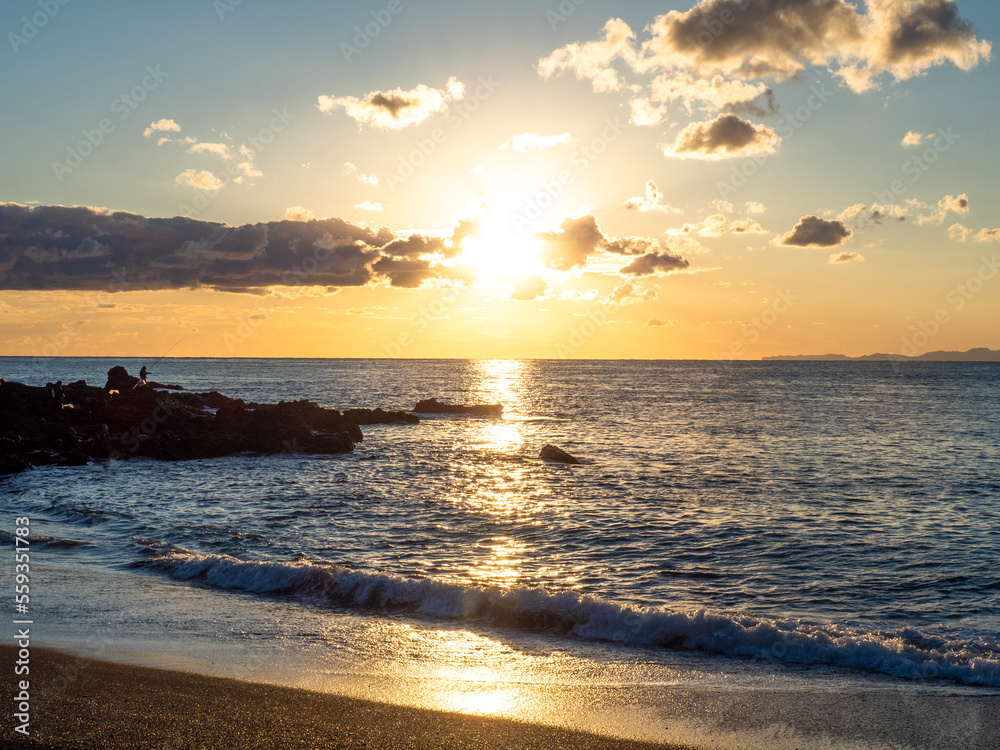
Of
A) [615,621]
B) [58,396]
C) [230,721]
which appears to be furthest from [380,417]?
[230,721]

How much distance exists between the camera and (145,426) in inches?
1622

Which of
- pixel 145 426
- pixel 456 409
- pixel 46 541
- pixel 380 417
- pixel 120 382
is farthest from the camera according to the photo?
pixel 456 409

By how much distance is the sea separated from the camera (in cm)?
1006

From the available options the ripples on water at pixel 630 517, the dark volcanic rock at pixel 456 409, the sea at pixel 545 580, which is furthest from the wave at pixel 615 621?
the dark volcanic rock at pixel 456 409

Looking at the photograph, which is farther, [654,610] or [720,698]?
[654,610]

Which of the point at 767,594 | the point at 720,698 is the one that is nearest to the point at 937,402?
the point at 767,594

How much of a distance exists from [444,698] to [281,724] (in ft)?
7.23

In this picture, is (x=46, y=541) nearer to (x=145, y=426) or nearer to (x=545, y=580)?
(x=545, y=580)

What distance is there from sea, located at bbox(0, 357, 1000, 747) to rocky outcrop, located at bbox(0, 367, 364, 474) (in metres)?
2.36

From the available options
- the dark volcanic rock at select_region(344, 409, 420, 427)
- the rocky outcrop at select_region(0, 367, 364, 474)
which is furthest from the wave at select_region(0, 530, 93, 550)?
the dark volcanic rock at select_region(344, 409, 420, 427)

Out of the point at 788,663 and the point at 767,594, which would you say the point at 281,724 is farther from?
the point at 767,594

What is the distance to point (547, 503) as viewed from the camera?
25859mm

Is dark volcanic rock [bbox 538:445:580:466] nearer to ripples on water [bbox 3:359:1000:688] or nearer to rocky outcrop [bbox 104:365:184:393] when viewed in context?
ripples on water [bbox 3:359:1000:688]

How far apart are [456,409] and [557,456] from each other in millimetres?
37226
